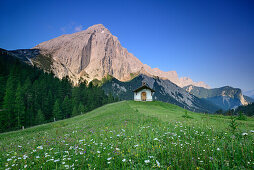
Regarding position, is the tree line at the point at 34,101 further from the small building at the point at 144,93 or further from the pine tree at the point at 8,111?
the small building at the point at 144,93

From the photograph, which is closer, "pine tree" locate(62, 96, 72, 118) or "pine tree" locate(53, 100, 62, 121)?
"pine tree" locate(53, 100, 62, 121)

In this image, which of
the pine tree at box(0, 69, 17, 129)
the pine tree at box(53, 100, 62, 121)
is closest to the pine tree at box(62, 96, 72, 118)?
the pine tree at box(53, 100, 62, 121)

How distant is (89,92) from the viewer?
258 feet

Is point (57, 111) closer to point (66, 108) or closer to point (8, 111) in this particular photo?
point (66, 108)

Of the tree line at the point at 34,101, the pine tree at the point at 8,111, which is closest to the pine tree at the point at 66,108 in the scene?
the tree line at the point at 34,101

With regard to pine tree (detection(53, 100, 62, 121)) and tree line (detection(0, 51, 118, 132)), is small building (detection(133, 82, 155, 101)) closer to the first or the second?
tree line (detection(0, 51, 118, 132))

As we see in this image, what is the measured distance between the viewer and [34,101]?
57.9 m

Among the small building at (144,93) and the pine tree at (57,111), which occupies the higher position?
the small building at (144,93)

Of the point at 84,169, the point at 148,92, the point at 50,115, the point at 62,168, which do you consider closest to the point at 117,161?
the point at 84,169

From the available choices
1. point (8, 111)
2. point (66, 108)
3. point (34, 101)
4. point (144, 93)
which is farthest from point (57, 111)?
point (144, 93)

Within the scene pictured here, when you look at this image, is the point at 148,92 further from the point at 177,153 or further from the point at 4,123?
the point at 4,123

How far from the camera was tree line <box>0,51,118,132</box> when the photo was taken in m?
45.2

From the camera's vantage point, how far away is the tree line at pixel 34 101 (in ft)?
148

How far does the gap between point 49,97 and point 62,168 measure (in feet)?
231
